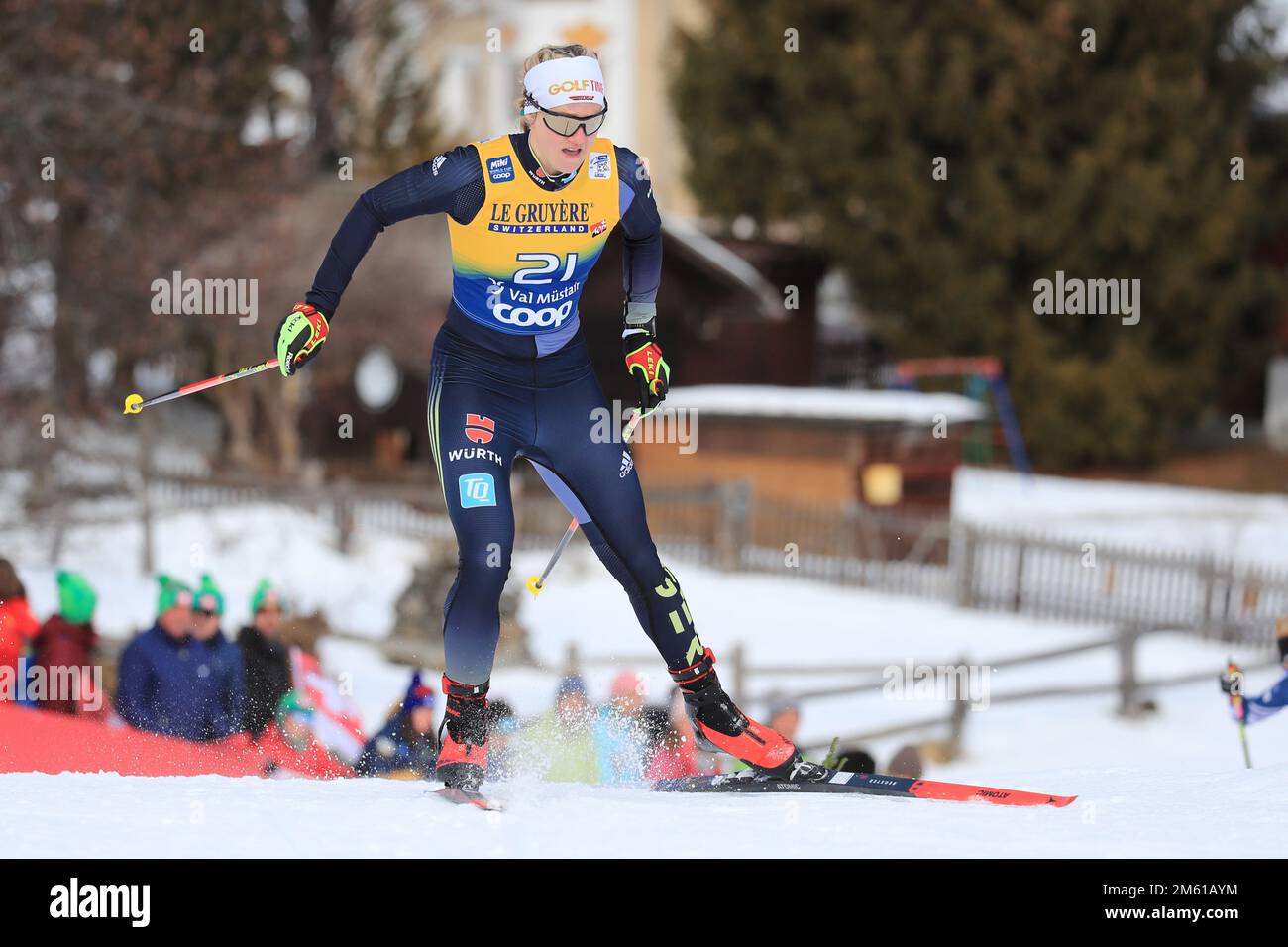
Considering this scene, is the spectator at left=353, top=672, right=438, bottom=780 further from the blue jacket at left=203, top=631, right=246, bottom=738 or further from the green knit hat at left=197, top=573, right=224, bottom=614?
the green knit hat at left=197, top=573, right=224, bottom=614

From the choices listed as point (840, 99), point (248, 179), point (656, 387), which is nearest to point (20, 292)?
point (248, 179)

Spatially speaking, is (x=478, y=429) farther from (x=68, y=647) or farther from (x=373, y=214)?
(x=68, y=647)

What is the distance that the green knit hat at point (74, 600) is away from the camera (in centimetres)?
697

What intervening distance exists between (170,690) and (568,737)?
192 centimetres

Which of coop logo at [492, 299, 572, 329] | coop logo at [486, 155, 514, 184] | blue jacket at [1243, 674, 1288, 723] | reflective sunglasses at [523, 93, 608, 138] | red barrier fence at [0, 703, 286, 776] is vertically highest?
reflective sunglasses at [523, 93, 608, 138]

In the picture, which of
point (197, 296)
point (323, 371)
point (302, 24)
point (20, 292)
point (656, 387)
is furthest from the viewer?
point (302, 24)

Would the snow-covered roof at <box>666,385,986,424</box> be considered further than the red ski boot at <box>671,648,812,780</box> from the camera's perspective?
Yes

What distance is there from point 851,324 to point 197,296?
21.5 m

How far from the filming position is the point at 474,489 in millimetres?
4395

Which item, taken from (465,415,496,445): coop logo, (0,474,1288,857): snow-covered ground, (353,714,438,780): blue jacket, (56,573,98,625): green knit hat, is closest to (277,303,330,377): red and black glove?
(465,415,496,445): coop logo

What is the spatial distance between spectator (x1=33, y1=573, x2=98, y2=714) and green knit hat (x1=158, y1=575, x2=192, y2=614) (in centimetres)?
45

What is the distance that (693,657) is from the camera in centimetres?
475

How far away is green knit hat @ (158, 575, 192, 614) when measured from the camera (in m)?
6.72
